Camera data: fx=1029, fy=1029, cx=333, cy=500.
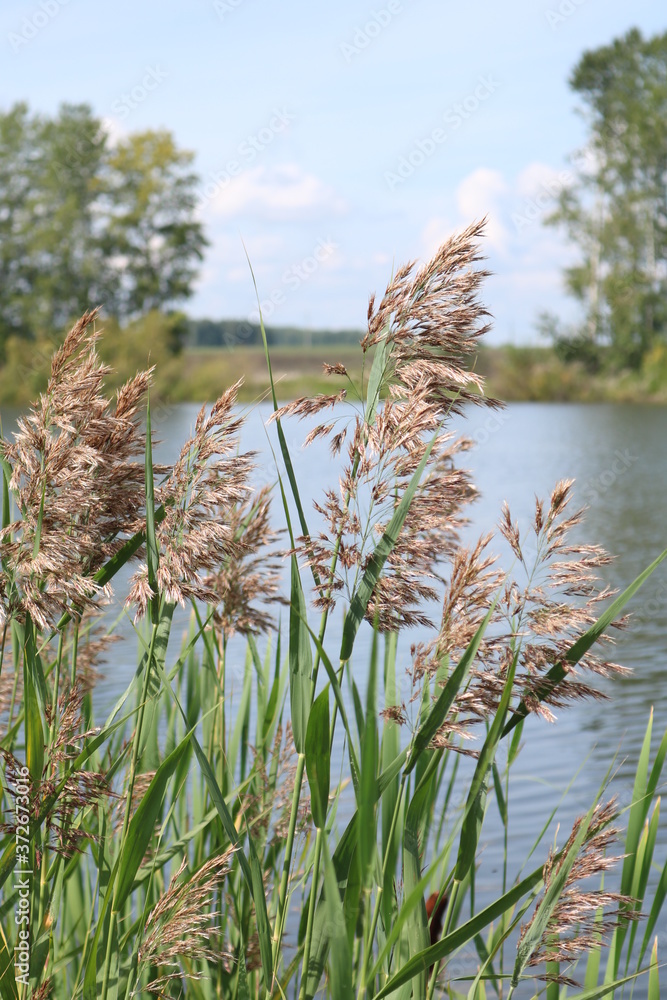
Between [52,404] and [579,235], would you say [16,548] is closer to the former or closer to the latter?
[52,404]

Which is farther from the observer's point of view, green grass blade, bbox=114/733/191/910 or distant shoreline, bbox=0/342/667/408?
distant shoreline, bbox=0/342/667/408

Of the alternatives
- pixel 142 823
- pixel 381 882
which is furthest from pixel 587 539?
pixel 142 823

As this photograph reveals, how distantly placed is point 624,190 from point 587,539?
32.4m

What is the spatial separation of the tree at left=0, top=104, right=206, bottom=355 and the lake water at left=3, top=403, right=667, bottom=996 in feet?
53.9

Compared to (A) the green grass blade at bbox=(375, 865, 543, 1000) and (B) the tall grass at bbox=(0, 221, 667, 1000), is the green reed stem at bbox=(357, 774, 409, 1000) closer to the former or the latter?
(B) the tall grass at bbox=(0, 221, 667, 1000)

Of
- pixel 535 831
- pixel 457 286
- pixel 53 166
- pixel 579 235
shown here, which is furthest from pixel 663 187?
pixel 457 286

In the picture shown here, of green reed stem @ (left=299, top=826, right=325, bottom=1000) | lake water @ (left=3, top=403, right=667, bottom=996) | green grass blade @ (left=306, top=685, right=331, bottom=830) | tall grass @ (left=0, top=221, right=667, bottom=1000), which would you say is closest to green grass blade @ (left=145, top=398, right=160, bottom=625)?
tall grass @ (left=0, top=221, right=667, bottom=1000)

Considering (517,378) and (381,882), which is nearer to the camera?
(381,882)

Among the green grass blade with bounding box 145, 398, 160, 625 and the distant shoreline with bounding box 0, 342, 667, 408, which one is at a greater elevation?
the distant shoreline with bounding box 0, 342, 667, 408

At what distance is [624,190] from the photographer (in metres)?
41.3

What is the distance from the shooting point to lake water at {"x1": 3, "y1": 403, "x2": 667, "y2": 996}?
17.5ft

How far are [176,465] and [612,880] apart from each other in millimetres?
3770

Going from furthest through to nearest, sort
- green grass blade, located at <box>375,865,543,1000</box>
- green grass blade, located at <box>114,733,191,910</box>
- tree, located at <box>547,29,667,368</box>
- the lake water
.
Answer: tree, located at <box>547,29,667,368</box>, the lake water, green grass blade, located at <box>114,733,191,910</box>, green grass blade, located at <box>375,865,543,1000</box>

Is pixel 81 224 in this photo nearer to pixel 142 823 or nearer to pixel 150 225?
pixel 150 225
